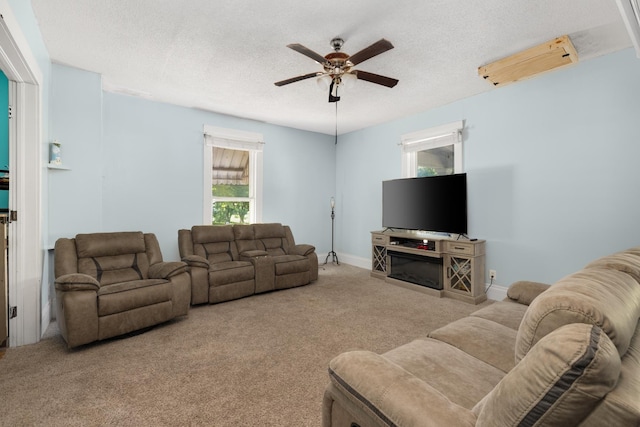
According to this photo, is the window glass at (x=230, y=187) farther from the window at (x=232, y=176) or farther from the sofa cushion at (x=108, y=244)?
the sofa cushion at (x=108, y=244)

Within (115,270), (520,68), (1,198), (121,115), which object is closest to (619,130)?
(520,68)

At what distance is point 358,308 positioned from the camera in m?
3.51

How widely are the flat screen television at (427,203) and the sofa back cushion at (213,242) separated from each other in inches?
98.3

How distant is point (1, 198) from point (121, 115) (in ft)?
5.27

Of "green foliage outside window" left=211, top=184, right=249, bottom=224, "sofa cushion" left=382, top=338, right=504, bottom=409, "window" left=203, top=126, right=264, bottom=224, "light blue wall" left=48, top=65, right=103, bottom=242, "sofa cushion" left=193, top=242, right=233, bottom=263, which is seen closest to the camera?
"sofa cushion" left=382, top=338, right=504, bottom=409

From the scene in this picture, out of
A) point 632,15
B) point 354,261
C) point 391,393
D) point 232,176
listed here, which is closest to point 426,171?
point 354,261

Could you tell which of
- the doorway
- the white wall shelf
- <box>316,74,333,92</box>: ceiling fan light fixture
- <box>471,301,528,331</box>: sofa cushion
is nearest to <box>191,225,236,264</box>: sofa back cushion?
the white wall shelf

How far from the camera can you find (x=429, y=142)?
4.61 m

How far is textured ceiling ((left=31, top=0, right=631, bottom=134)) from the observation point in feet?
7.62

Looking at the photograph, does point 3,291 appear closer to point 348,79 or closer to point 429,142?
point 348,79

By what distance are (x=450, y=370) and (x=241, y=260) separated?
3375mm

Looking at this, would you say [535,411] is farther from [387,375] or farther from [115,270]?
[115,270]

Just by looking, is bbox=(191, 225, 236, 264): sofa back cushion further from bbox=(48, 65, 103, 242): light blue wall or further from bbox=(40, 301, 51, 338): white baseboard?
bbox=(40, 301, 51, 338): white baseboard

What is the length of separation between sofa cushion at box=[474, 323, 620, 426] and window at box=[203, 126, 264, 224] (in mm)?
4688
